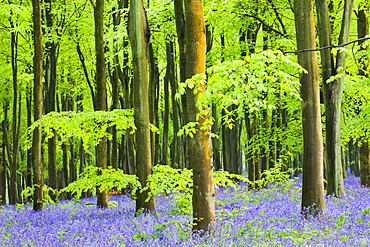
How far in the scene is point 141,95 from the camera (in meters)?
10.5

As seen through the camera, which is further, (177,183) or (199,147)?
(177,183)

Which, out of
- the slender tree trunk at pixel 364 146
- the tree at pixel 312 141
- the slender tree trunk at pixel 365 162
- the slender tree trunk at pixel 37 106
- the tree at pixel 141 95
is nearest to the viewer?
the tree at pixel 312 141

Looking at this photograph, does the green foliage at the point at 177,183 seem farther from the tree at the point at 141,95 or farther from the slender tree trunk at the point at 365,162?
the slender tree trunk at the point at 365,162

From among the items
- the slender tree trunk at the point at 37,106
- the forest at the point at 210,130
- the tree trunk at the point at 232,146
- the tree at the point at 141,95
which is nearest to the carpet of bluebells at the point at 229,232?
the forest at the point at 210,130

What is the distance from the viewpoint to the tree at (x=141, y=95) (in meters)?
10.3

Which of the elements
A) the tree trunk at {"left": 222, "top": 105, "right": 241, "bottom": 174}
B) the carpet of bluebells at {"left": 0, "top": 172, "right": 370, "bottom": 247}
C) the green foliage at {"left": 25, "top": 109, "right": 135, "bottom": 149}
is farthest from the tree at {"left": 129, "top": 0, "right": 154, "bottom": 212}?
the tree trunk at {"left": 222, "top": 105, "right": 241, "bottom": 174}

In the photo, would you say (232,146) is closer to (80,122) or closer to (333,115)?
(333,115)

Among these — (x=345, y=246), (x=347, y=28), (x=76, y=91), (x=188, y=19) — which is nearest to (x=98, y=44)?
(x=188, y=19)

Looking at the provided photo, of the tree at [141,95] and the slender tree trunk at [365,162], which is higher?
the tree at [141,95]

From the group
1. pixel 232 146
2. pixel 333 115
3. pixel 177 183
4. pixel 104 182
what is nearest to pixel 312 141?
pixel 177 183

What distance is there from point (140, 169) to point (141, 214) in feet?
4.10

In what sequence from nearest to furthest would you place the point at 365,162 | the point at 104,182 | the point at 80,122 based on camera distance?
the point at 80,122, the point at 104,182, the point at 365,162

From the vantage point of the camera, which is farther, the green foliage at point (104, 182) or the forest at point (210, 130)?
the green foliage at point (104, 182)

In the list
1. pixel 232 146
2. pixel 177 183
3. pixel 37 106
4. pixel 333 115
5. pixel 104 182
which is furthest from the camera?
pixel 232 146
